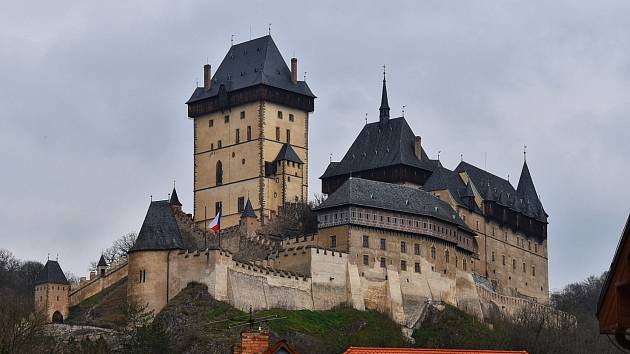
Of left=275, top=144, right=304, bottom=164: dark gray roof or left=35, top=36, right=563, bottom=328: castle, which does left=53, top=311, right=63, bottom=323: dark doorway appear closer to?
left=35, top=36, right=563, bottom=328: castle

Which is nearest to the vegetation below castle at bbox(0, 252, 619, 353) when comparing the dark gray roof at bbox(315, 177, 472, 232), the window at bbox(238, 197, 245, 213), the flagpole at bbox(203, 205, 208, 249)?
the flagpole at bbox(203, 205, 208, 249)

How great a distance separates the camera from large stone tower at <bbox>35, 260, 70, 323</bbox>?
7756 cm

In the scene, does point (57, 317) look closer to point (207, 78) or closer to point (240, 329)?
point (240, 329)

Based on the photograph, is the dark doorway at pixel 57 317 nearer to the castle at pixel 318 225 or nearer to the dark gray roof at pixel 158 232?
the castle at pixel 318 225

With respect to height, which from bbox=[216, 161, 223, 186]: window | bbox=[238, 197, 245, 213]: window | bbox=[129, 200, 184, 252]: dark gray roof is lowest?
bbox=[129, 200, 184, 252]: dark gray roof

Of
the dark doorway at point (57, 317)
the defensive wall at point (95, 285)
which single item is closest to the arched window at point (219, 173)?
the defensive wall at point (95, 285)

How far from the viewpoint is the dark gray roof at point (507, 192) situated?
3615 inches

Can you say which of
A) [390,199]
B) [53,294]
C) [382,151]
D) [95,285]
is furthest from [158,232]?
[382,151]

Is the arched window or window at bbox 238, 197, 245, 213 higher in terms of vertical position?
the arched window

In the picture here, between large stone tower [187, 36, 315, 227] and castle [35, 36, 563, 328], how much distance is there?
0.09 m

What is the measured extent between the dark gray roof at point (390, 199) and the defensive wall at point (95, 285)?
11.9 m

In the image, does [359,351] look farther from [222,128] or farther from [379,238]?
[222,128]

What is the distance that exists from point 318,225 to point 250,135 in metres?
11.5

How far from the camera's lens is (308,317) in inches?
2751
